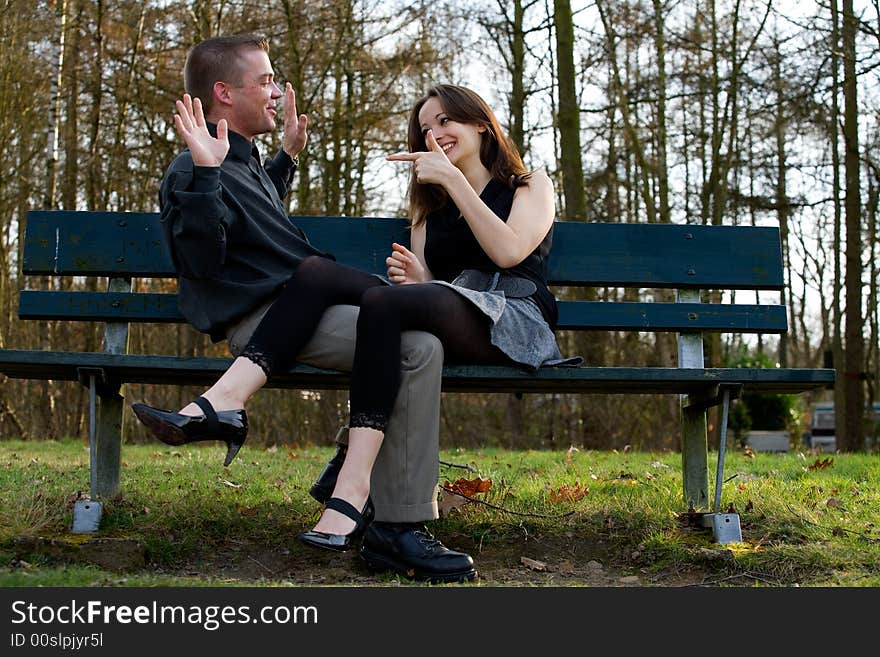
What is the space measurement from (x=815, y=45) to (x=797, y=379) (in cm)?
879

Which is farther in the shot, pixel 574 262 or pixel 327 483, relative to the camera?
pixel 574 262

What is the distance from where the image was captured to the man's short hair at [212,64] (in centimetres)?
352

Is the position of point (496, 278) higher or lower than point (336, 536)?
higher

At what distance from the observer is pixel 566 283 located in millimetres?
4105

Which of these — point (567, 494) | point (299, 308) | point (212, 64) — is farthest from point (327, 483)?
point (212, 64)

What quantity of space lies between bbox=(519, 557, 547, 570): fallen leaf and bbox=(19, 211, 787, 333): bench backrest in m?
0.97

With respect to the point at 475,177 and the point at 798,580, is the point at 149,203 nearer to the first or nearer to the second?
the point at 475,177

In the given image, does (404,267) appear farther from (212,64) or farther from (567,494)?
(567,494)

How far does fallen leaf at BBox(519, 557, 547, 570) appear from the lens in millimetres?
3410

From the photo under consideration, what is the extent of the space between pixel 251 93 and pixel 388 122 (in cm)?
948

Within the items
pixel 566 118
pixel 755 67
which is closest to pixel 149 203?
pixel 566 118

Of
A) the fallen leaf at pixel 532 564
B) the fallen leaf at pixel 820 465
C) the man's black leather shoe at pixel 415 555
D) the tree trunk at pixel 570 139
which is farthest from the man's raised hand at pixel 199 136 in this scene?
the tree trunk at pixel 570 139

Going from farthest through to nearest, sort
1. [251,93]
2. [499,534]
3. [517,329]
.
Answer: [499,534] → [251,93] → [517,329]
